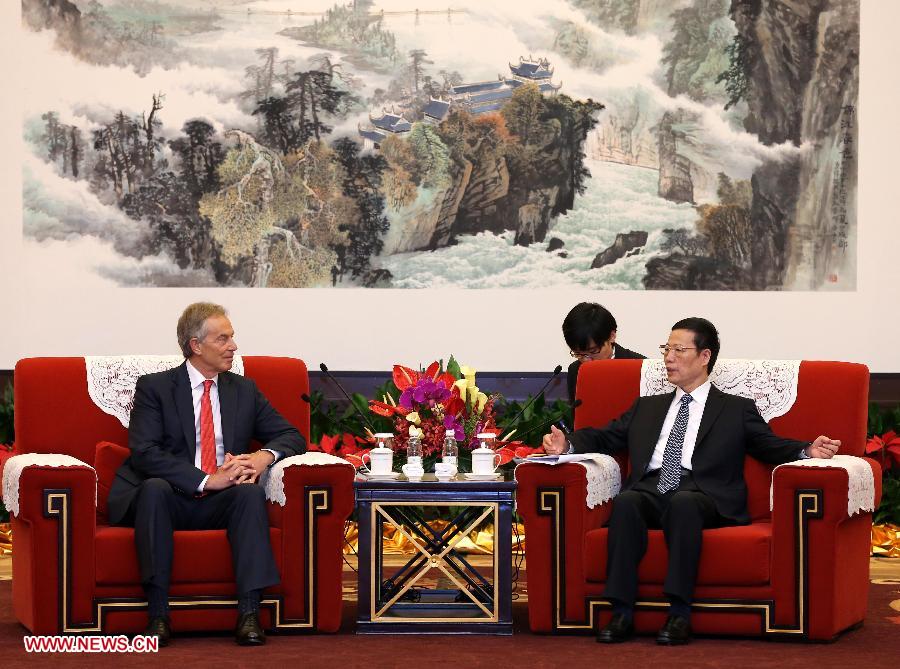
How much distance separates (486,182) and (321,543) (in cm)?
293

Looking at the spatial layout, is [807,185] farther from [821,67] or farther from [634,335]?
[634,335]

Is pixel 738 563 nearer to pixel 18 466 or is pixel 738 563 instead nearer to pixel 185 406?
pixel 185 406

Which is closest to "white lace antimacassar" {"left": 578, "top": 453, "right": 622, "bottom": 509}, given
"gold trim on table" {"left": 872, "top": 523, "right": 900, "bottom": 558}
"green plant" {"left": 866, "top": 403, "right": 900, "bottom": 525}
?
"gold trim on table" {"left": 872, "top": 523, "right": 900, "bottom": 558}

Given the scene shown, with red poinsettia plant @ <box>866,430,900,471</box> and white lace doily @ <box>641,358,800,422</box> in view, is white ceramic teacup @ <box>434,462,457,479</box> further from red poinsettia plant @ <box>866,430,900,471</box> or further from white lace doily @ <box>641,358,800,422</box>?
red poinsettia plant @ <box>866,430,900,471</box>

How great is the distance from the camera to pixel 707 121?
6.69 metres

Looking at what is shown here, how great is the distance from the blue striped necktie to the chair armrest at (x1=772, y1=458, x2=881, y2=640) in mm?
422

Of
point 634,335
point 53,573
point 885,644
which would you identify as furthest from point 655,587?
point 634,335

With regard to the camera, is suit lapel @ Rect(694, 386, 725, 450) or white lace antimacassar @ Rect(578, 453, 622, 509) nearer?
white lace antimacassar @ Rect(578, 453, 622, 509)

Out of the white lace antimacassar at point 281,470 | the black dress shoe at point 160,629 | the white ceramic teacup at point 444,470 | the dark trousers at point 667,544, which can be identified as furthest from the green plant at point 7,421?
the dark trousers at point 667,544

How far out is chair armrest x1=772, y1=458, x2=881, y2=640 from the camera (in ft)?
13.3

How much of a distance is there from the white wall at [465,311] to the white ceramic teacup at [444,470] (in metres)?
2.35

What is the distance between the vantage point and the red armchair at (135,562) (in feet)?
13.3

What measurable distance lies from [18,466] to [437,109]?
3.18 meters

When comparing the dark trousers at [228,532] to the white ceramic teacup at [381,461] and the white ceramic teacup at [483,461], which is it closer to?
the white ceramic teacup at [381,461]
